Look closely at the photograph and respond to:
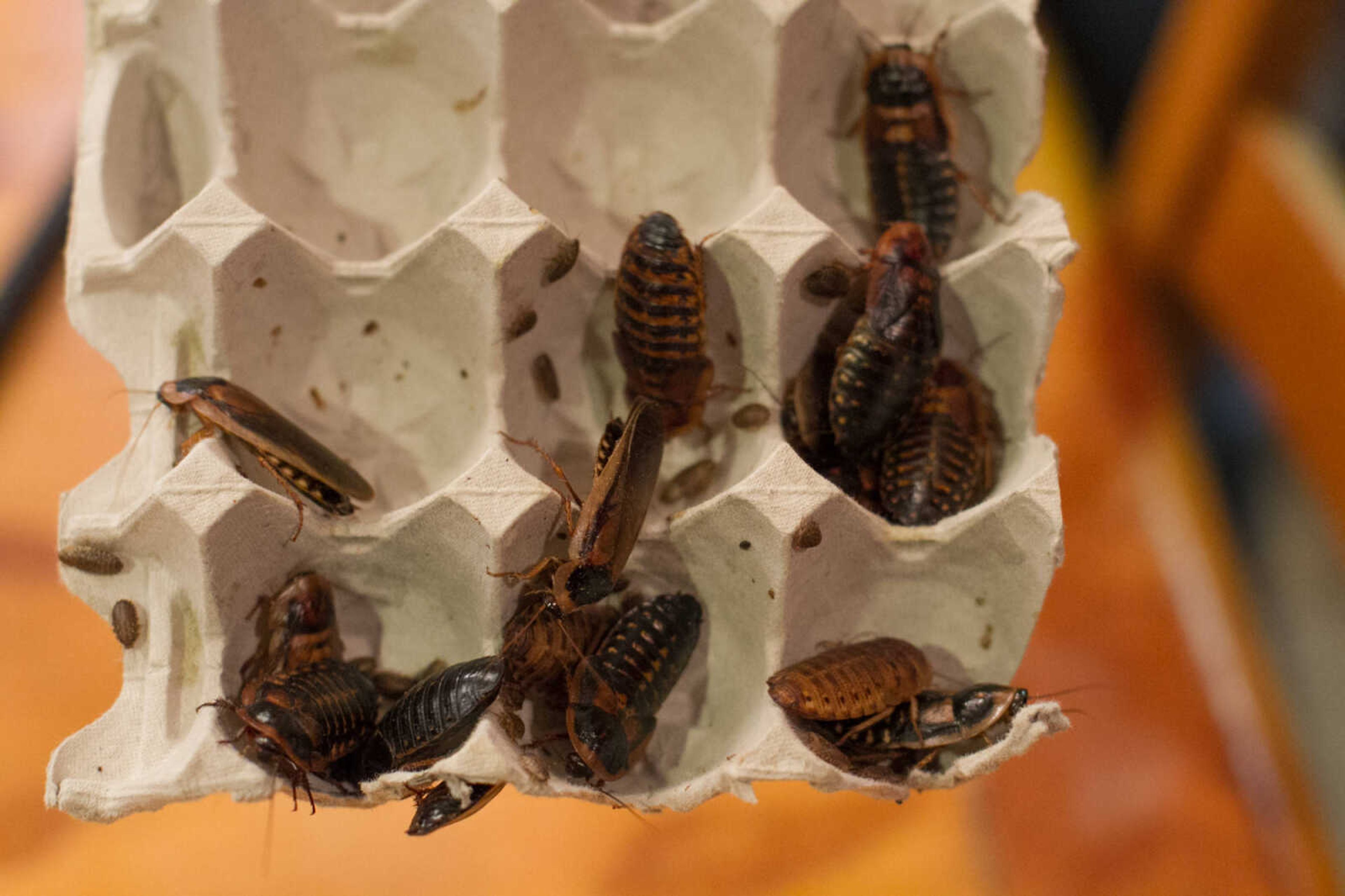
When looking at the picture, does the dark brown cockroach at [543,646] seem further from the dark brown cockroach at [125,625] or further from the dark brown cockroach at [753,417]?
the dark brown cockroach at [125,625]

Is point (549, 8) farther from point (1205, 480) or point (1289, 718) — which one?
point (1289, 718)

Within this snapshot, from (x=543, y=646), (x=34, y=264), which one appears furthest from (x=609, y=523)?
(x=34, y=264)

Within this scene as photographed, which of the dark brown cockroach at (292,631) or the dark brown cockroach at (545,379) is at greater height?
the dark brown cockroach at (545,379)

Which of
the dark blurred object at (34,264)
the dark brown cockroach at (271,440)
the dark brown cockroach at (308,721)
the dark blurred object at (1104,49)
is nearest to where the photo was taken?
the dark brown cockroach at (308,721)

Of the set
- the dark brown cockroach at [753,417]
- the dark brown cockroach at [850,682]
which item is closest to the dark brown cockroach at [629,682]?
the dark brown cockroach at [850,682]

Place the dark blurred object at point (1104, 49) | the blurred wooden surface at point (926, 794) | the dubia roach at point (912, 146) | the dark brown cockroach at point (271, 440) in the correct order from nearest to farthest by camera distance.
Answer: the dark brown cockroach at point (271, 440) → the dubia roach at point (912, 146) → the blurred wooden surface at point (926, 794) → the dark blurred object at point (1104, 49)

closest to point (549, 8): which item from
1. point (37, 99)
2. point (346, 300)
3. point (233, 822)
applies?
point (346, 300)

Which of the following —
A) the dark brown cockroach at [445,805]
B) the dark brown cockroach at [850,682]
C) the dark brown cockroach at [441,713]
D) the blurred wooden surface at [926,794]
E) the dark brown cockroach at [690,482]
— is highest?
the dark brown cockroach at [690,482]
